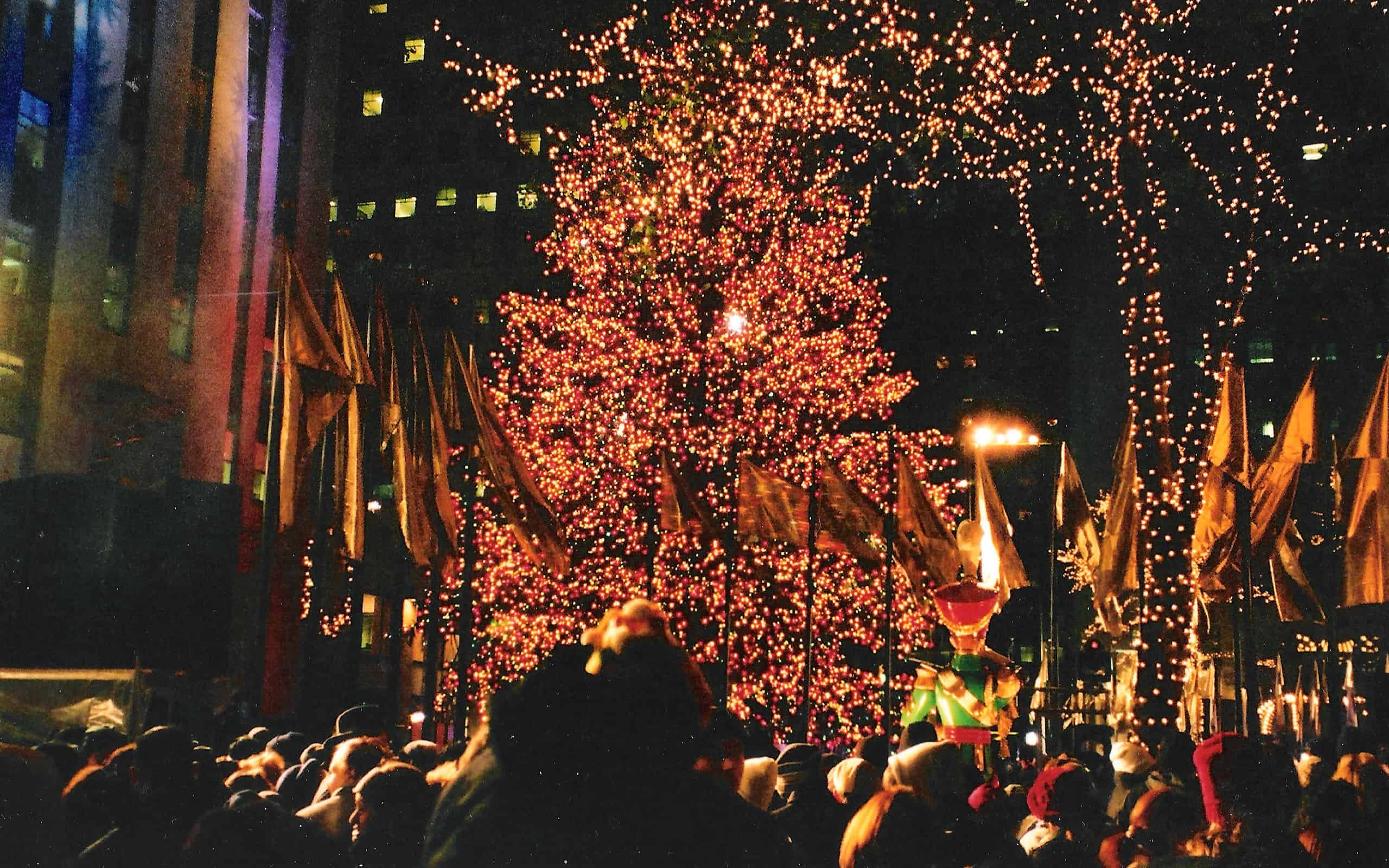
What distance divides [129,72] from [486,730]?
29175mm

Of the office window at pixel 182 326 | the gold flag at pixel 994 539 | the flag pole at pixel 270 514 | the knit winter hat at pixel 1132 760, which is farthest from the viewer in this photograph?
the office window at pixel 182 326

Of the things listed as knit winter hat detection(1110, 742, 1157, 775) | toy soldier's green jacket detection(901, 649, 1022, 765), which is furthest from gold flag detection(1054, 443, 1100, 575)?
knit winter hat detection(1110, 742, 1157, 775)

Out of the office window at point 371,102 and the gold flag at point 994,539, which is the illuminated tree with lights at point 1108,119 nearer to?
the gold flag at point 994,539

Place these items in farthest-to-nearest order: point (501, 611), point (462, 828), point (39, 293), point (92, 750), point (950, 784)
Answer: point (501, 611) → point (39, 293) → point (92, 750) → point (950, 784) → point (462, 828)

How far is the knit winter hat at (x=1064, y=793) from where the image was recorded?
6.54 meters

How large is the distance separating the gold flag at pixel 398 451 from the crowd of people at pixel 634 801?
5170mm

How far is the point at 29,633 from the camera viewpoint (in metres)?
22.5

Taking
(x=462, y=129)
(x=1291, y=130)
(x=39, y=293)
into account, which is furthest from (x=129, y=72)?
(x=462, y=129)

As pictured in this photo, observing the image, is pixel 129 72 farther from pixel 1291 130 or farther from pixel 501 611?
pixel 1291 130

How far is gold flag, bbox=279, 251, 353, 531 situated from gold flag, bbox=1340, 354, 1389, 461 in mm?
10862

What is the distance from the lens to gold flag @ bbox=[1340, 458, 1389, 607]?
1456cm

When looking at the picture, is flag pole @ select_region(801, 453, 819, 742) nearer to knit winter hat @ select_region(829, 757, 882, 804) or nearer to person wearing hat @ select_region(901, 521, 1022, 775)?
person wearing hat @ select_region(901, 521, 1022, 775)

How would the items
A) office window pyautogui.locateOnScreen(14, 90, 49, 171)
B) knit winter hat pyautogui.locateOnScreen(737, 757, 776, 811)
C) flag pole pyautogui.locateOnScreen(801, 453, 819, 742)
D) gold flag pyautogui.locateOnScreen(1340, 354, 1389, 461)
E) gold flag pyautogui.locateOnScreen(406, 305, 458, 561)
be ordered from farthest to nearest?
1. office window pyautogui.locateOnScreen(14, 90, 49, 171)
2. flag pole pyautogui.locateOnScreen(801, 453, 819, 742)
3. gold flag pyautogui.locateOnScreen(406, 305, 458, 561)
4. gold flag pyautogui.locateOnScreen(1340, 354, 1389, 461)
5. knit winter hat pyautogui.locateOnScreen(737, 757, 776, 811)

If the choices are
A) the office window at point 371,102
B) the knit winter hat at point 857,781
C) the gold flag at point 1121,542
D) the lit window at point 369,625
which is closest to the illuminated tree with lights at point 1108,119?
the gold flag at point 1121,542
